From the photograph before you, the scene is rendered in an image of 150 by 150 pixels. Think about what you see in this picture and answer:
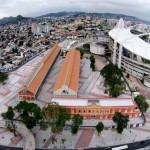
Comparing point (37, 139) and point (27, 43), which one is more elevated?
point (27, 43)

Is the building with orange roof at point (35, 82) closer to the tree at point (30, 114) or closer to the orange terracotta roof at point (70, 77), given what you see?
the orange terracotta roof at point (70, 77)

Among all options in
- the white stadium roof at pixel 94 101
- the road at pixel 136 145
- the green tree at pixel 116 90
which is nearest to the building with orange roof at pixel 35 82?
the white stadium roof at pixel 94 101

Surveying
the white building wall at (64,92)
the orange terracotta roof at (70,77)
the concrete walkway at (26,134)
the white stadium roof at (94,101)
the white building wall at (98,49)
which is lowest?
the concrete walkway at (26,134)

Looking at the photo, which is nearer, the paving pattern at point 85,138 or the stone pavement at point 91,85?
the paving pattern at point 85,138

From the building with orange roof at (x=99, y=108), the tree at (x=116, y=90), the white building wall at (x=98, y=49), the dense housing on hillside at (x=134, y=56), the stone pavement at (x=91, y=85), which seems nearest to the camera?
the building with orange roof at (x=99, y=108)

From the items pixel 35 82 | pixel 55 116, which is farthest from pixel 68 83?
pixel 55 116

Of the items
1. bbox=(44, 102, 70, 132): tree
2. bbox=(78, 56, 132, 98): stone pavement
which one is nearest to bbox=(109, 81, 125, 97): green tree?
bbox=(78, 56, 132, 98): stone pavement

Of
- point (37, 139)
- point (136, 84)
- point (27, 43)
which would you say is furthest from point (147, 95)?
point (27, 43)

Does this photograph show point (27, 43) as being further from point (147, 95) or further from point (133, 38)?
point (147, 95)

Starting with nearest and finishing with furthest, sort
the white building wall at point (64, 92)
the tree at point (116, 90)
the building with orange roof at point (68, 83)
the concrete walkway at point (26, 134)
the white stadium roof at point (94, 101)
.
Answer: the concrete walkway at point (26, 134)
the white stadium roof at point (94, 101)
the white building wall at point (64, 92)
the building with orange roof at point (68, 83)
the tree at point (116, 90)

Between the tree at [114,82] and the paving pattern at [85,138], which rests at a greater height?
the tree at [114,82]

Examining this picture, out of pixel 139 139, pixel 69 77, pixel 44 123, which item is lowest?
pixel 139 139
